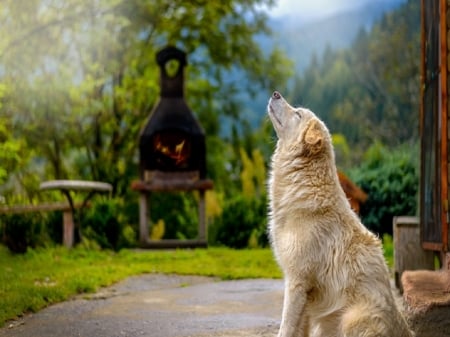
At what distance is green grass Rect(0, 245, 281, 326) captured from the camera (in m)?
7.84

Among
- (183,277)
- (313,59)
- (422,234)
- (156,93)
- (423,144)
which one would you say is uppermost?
(313,59)

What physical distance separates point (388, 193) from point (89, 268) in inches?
227

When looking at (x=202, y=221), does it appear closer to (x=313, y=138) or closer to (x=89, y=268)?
(x=89, y=268)

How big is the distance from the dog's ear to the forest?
7241 mm

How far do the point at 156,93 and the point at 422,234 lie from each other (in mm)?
10705

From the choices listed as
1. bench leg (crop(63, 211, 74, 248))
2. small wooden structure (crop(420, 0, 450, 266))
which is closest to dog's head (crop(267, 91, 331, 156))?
small wooden structure (crop(420, 0, 450, 266))

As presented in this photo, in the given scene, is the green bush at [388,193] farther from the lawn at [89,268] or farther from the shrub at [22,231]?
the shrub at [22,231]

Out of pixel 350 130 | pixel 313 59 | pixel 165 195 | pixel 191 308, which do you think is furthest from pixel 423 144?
pixel 313 59

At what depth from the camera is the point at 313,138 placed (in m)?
4.61

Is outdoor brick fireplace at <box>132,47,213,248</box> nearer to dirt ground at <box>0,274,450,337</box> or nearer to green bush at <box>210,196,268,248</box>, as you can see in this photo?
green bush at <box>210,196,268,248</box>

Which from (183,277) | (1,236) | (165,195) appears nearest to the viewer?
(183,277)

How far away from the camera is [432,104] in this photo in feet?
25.8

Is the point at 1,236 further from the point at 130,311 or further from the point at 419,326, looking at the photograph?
the point at 419,326

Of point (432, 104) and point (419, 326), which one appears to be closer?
point (419, 326)
